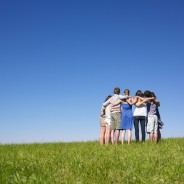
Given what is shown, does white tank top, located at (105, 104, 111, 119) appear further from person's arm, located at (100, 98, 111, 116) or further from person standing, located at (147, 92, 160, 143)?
person standing, located at (147, 92, 160, 143)

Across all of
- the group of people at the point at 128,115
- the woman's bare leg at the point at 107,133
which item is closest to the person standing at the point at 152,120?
the group of people at the point at 128,115

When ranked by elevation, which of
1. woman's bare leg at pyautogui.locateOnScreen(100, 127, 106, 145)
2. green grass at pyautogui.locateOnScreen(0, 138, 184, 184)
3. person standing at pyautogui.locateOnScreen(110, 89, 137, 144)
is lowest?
green grass at pyautogui.locateOnScreen(0, 138, 184, 184)

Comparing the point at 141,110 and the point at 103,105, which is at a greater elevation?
the point at 103,105

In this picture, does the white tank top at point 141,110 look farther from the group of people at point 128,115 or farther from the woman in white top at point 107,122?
the woman in white top at point 107,122

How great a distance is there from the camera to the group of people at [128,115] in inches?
643

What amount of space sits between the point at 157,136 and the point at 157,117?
83cm

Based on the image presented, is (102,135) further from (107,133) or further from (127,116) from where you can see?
(127,116)

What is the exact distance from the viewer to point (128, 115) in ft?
55.0

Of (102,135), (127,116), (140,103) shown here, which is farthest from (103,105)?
(140,103)

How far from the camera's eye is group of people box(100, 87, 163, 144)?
16328 millimetres

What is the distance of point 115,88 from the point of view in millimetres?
16344

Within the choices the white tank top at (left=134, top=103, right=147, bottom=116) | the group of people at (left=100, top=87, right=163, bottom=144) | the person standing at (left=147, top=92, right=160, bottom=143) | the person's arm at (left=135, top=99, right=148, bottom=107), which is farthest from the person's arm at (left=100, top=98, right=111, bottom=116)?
the person standing at (left=147, top=92, right=160, bottom=143)

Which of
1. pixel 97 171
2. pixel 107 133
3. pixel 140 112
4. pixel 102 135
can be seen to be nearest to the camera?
pixel 97 171

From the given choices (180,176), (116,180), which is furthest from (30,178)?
(180,176)
